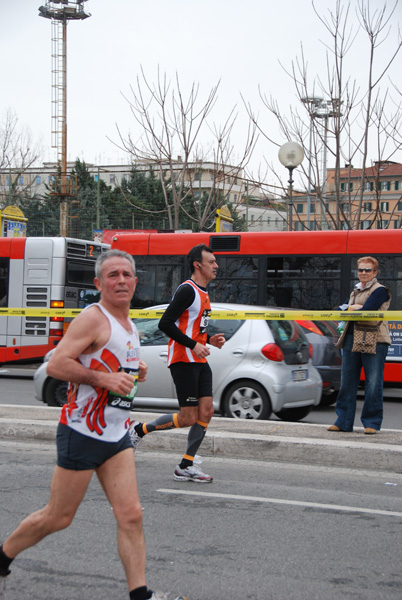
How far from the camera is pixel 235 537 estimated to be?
16.1 ft

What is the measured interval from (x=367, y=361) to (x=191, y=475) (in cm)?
233

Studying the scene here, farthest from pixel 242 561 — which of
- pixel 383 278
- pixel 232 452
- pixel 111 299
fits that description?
pixel 383 278

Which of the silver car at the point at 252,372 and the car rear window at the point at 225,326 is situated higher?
the car rear window at the point at 225,326

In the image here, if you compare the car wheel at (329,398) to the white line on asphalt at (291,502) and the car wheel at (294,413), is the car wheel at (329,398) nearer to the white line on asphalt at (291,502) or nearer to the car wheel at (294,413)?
the car wheel at (294,413)

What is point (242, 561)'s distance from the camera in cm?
446

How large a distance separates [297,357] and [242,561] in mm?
5082

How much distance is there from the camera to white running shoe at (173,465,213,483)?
6341 mm

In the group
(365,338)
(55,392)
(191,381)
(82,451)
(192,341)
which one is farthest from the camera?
(55,392)

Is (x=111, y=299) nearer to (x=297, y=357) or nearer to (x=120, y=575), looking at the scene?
(x=120, y=575)

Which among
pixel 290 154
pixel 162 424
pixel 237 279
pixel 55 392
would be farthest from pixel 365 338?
pixel 290 154

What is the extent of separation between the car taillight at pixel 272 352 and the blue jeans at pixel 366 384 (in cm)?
137

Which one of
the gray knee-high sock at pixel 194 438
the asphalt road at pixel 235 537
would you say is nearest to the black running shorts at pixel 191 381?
the gray knee-high sock at pixel 194 438

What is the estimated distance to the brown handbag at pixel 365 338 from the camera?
7590 mm

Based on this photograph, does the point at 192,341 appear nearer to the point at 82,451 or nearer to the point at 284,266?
the point at 82,451
